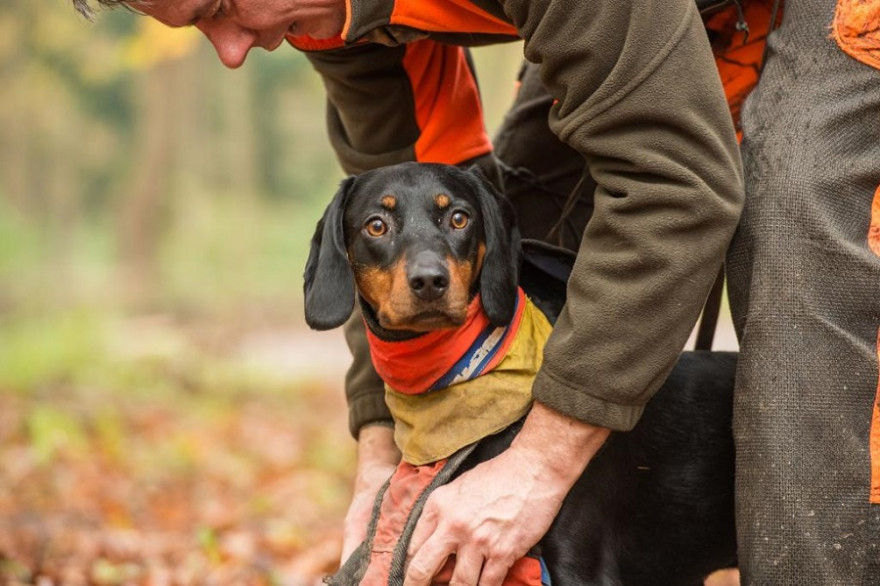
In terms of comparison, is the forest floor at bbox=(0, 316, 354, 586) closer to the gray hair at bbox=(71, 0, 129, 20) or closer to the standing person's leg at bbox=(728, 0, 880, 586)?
the gray hair at bbox=(71, 0, 129, 20)

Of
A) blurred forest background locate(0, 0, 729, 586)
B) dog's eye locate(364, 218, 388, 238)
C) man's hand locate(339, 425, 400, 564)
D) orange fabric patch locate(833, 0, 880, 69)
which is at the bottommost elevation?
blurred forest background locate(0, 0, 729, 586)

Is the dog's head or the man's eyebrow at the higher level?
the man's eyebrow

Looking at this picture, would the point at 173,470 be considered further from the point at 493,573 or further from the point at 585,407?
the point at 585,407

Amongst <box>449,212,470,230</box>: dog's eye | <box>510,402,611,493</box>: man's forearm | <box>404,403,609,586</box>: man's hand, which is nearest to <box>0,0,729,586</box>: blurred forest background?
<box>449,212,470,230</box>: dog's eye

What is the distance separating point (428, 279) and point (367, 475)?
0.77 meters

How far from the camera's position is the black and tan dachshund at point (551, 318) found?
2.64 metres

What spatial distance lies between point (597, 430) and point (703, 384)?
636mm

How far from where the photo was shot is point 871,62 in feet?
7.62

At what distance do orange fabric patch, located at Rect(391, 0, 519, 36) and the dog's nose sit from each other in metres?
0.57

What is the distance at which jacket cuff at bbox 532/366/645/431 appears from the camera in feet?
7.55

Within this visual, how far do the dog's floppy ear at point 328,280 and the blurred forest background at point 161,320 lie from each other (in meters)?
1.08

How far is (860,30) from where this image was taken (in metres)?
2.34

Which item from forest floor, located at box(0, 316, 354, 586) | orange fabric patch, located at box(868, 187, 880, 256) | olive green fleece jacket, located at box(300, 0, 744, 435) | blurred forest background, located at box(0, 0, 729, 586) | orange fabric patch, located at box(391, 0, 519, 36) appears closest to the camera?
olive green fleece jacket, located at box(300, 0, 744, 435)

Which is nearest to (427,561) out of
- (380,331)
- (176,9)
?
(380,331)
